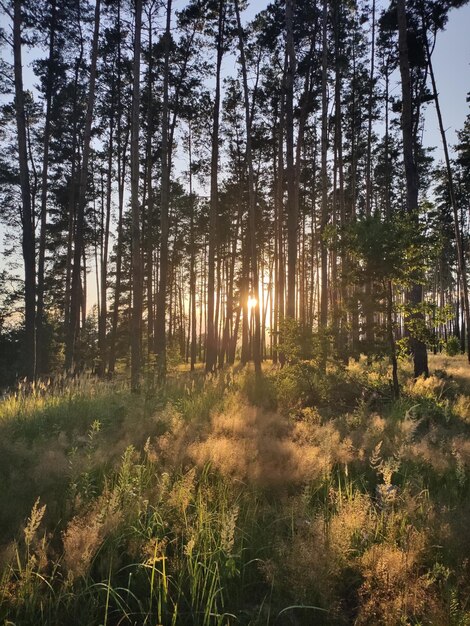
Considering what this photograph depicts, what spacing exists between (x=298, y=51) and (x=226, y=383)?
1475 cm

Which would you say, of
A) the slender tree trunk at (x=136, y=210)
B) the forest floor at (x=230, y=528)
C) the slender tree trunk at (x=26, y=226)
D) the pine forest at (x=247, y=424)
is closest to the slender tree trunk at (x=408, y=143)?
the pine forest at (x=247, y=424)

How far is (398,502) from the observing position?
3.54 m

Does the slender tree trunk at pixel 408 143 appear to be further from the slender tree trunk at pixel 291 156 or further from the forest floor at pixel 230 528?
the forest floor at pixel 230 528

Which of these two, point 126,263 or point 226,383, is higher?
point 126,263

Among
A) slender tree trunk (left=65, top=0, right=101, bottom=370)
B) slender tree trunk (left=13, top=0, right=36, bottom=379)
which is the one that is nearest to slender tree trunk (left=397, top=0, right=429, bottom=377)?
slender tree trunk (left=65, top=0, right=101, bottom=370)

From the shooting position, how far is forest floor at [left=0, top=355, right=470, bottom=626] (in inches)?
97.7

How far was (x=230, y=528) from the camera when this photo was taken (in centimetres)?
270

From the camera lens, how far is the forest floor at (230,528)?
2.48 meters

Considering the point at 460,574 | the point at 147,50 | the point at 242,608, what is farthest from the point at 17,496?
the point at 147,50

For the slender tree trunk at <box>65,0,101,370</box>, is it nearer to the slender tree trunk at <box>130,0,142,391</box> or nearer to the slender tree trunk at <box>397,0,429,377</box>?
the slender tree trunk at <box>130,0,142,391</box>

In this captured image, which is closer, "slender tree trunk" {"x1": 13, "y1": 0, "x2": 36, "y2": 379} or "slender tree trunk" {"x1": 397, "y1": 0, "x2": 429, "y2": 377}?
"slender tree trunk" {"x1": 397, "y1": 0, "x2": 429, "y2": 377}

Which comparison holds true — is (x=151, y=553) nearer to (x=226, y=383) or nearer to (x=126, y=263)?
(x=226, y=383)

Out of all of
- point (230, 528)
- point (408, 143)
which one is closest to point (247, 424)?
point (230, 528)

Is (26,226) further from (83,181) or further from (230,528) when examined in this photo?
(230,528)
